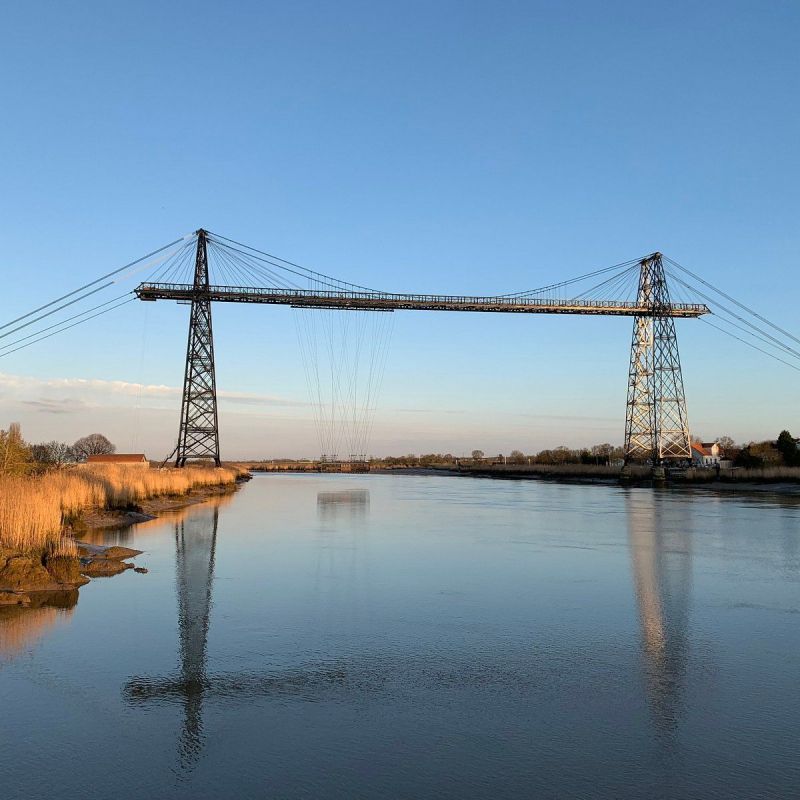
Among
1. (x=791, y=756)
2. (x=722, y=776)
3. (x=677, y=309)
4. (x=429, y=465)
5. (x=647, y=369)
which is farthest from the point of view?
(x=429, y=465)

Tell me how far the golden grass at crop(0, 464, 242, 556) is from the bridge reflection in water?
2.07m

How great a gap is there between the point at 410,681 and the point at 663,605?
14.2 ft

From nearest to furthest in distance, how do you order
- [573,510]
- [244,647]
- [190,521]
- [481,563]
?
1. [244,647]
2. [481,563]
3. [190,521]
4. [573,510]

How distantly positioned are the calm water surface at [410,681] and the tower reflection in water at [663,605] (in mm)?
39

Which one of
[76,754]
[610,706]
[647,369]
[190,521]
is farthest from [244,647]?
[647,369]

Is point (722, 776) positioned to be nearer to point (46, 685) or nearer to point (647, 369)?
point (46, 685)

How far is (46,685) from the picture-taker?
575cm

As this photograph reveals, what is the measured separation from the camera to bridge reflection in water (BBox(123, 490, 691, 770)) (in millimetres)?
5312

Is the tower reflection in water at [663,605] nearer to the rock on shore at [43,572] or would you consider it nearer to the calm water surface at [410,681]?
the calm water surface at [410,681]

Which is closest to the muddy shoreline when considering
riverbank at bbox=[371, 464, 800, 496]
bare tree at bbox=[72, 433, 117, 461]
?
riverbank at bbox=[371, 464, 800, 496]

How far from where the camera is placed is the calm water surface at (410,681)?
4.16 metres

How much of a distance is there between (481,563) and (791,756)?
313 inches

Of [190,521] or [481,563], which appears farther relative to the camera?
[190,521]

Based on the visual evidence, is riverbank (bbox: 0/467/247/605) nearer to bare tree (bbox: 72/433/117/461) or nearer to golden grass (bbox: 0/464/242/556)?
golden grass (bbox: 0/464/242/556)
